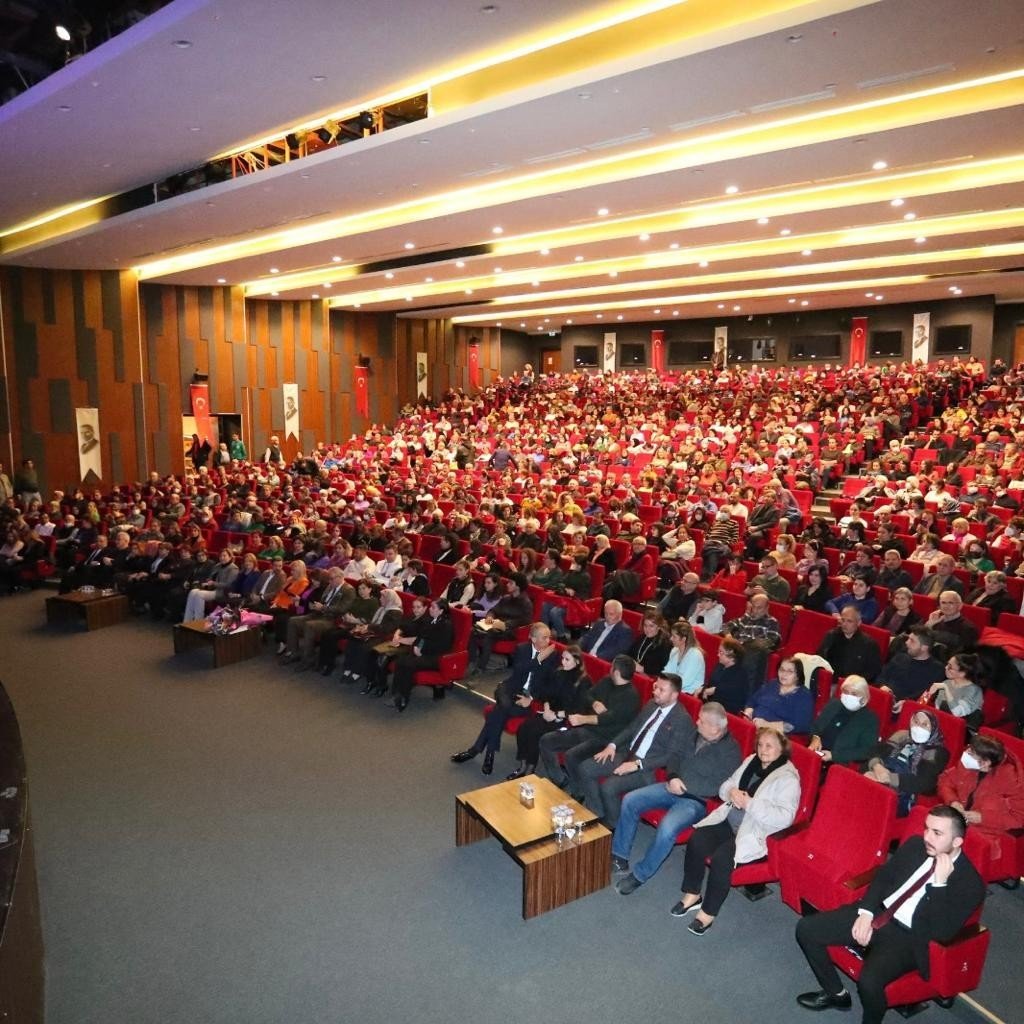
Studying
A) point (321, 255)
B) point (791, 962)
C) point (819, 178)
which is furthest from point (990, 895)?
point (321, 255)

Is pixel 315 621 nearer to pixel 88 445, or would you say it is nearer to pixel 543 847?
pixel 543 847

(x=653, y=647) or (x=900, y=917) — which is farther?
(x=653, y=647)

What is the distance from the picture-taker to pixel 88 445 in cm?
1509

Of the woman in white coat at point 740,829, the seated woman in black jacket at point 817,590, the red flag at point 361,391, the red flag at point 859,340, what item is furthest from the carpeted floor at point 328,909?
the red flag at point 859,340

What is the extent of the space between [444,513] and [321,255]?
5.30 m

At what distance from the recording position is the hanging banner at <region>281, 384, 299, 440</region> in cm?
1977

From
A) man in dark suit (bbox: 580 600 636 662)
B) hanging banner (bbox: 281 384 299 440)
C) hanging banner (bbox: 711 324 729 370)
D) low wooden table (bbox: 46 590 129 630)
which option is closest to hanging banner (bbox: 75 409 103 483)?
hanging banner (bbox: 281 384 299 440)

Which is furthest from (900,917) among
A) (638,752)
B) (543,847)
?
(638,752)

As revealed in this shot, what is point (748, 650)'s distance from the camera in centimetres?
554

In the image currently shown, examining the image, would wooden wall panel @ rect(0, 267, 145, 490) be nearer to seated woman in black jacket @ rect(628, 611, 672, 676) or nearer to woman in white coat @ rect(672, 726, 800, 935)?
seated woman in black jacket @ rect(628, 611, 672, 676)

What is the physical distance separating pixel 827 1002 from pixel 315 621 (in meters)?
5.35

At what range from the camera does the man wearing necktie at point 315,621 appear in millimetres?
7363

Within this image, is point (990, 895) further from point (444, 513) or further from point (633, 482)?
point (633, 482)

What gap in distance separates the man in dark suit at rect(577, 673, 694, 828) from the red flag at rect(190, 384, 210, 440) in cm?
1498
